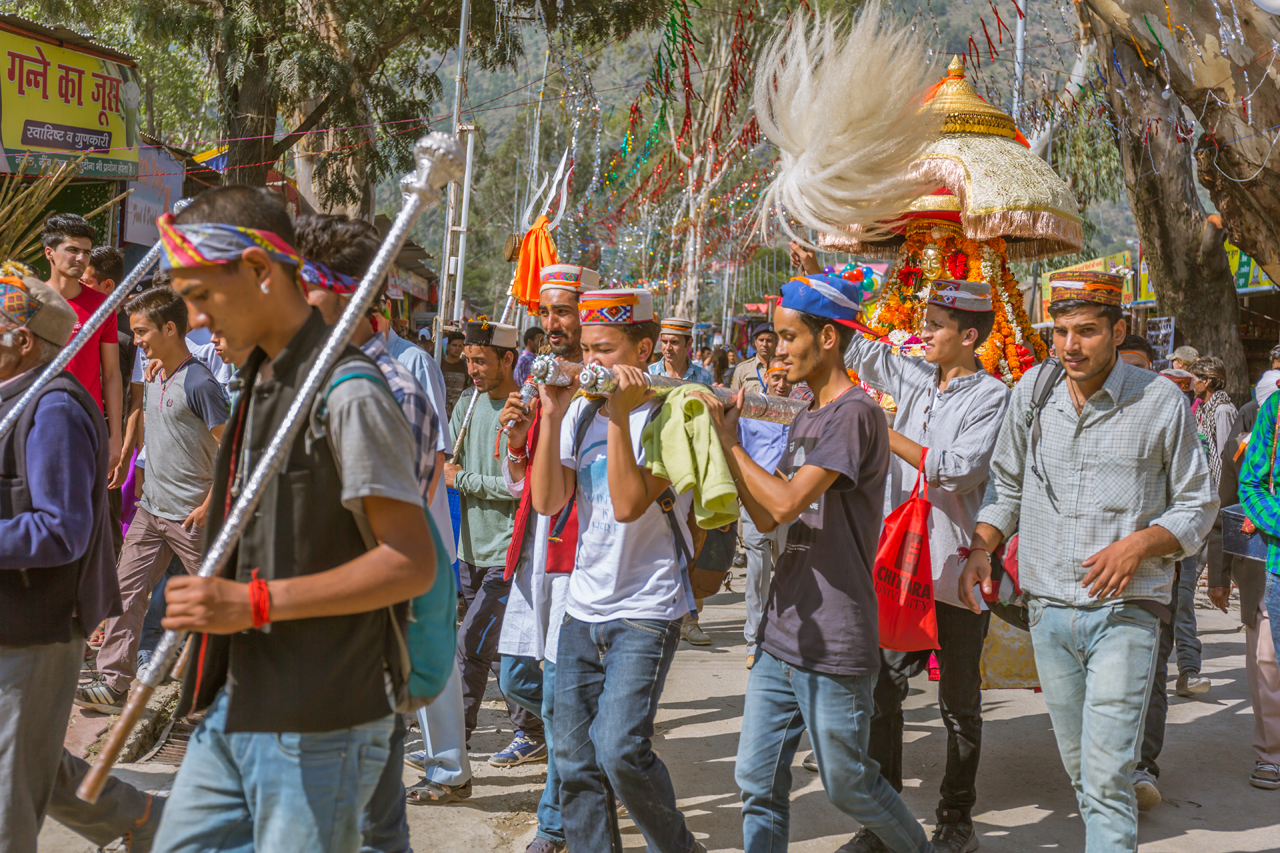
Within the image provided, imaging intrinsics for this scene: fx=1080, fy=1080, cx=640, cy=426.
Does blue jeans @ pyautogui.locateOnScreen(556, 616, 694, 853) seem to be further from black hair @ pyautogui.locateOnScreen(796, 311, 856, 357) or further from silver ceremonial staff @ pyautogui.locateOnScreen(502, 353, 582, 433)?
black hair @ pyautogui.locateOnScreen(796, 311, 856, 357)

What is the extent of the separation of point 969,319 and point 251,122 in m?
12.1

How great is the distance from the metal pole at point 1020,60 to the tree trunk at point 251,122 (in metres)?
9.00

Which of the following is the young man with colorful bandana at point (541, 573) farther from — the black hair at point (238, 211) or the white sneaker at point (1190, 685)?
the white sneaker at point (1190, 685)

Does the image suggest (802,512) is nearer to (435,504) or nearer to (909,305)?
(435,504)

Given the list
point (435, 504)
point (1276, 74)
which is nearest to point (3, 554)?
point (435, 504)

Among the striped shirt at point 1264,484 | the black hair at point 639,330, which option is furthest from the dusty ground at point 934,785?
the black hair at point 639,330

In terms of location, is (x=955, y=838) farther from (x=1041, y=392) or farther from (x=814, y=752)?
(x=1041, y=392)

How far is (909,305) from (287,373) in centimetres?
561

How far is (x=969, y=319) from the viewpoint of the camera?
4.52m

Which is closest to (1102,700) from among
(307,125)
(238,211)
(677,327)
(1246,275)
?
(238,211)

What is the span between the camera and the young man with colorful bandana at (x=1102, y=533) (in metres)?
3.45

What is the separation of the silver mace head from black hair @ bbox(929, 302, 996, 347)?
8.95ft

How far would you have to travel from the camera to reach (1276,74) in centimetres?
765

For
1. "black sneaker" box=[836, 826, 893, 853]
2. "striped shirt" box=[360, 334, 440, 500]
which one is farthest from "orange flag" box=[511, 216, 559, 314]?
"striped shirt" box=[360, 334, 440, 500]
